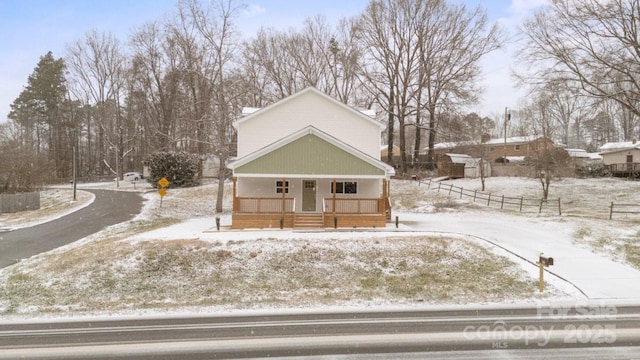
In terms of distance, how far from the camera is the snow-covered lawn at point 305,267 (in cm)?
1071

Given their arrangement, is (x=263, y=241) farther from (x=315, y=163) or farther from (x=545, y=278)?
(x=545, y=278)

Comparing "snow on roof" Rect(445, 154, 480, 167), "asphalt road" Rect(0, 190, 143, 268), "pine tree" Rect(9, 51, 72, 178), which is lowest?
"asphalt road" Rect(0, 190, 143, 268)

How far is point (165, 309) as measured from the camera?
9938 millimetres

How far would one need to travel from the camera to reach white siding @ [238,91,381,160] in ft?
71.3

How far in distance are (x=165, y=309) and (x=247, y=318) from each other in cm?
243

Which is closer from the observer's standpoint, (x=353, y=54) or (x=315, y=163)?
(x=315, y=163)

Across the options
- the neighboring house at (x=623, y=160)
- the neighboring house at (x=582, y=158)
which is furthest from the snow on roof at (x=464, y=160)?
the neighboring house at (x=623, y=160)

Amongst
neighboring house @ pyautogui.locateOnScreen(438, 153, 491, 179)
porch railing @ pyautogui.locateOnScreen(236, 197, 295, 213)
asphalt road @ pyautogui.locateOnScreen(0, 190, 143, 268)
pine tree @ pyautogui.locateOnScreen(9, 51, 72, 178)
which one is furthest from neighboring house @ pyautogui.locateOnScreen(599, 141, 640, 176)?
pine tree @ pyautogui.locateOnScreen(9, 51, 72, 178)

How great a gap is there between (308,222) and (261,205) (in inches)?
99.6

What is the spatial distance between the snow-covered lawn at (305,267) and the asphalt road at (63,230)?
1.29 meters

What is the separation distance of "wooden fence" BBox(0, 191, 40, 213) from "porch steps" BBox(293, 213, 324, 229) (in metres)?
23.9

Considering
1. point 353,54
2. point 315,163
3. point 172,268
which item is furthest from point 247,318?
point 353,54

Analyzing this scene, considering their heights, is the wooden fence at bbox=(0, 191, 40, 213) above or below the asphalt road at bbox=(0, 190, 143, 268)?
above

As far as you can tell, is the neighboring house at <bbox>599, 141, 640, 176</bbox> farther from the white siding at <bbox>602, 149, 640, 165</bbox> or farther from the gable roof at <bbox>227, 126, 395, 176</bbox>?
the gable roof at <bbox>227, 126, 395, 176</bbox>
